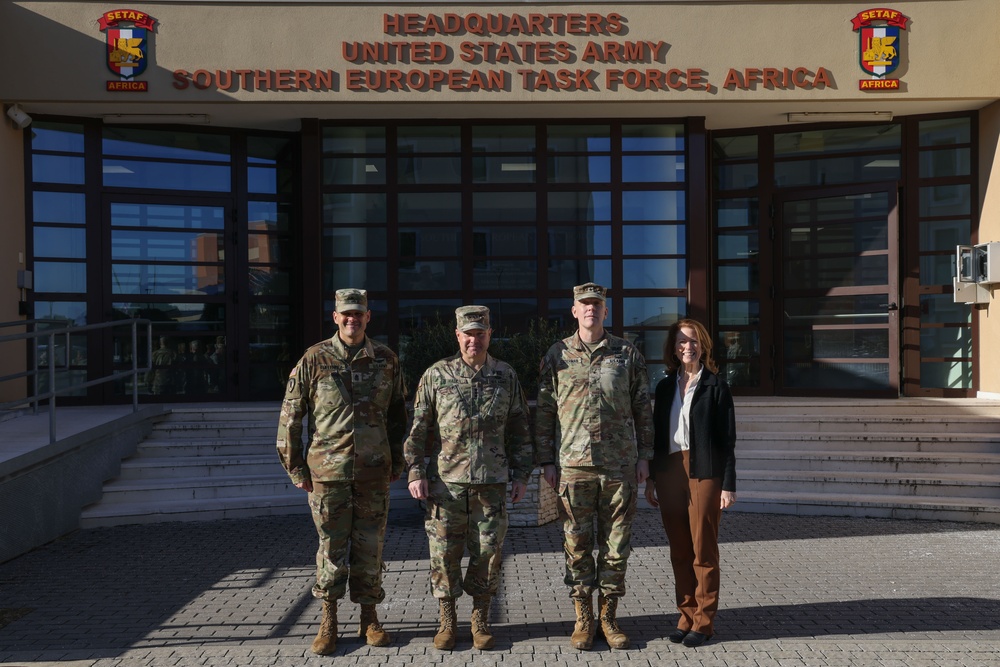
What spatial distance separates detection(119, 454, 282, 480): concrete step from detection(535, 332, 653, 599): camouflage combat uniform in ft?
14.3

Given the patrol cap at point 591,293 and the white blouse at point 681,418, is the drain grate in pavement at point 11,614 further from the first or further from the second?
the white blouse at point 681,418

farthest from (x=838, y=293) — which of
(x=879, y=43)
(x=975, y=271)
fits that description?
(x=879, y=43)

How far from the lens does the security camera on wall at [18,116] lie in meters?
10.2

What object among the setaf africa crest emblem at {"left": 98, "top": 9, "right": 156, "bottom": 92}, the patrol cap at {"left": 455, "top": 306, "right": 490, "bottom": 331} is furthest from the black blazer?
the setaf africa crest emblem at {"left": 98, "top": 9, "right": 156, "bottom": 92}

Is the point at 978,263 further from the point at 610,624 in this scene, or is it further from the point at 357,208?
the point at 610,624

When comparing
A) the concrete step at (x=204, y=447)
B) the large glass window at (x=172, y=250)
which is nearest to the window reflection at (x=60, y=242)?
the large glass window at (x=172, y=250)

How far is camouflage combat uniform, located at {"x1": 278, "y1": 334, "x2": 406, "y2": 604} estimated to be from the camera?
190 inches

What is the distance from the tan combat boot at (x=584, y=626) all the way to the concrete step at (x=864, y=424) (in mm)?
4884

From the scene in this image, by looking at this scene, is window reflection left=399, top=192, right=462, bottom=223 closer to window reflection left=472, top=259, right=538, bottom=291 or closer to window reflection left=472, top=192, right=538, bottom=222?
window reflection left=472, top=192, right=538, bottom=222

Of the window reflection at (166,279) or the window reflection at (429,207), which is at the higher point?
the window reflection at (429,207)

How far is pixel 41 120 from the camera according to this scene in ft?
35.3

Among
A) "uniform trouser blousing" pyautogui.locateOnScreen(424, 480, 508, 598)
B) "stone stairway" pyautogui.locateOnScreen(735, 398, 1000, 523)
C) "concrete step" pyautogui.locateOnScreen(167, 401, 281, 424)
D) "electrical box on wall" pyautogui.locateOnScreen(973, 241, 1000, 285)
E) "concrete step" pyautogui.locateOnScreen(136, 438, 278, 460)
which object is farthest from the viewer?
"electrical box on wall" pyautogui.locateOnScreen(973, 241, 1000, 285)

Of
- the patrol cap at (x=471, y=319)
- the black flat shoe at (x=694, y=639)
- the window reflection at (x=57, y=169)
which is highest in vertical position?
the window reflection at (x=57, y=169)

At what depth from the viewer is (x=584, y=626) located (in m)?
4.74
